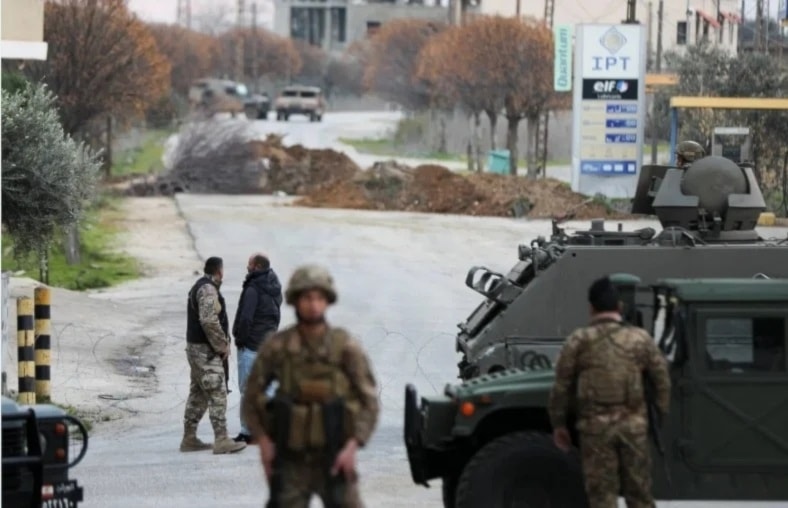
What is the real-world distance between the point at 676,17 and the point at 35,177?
38.2m

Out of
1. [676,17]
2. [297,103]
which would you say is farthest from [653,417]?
[297,103]

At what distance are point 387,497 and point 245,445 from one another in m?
2.73

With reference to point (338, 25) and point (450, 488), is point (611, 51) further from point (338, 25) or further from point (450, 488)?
point (338, 25)

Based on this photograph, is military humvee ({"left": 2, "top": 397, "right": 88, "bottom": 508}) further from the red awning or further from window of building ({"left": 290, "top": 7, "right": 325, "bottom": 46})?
window of building ({"left": 290, "top": 7, "right": 325, "bottom": 46})

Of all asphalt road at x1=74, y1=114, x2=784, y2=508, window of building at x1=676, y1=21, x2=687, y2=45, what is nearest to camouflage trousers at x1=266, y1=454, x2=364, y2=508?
asphalt road at x1=74, y1=114, x2=784, y2=508

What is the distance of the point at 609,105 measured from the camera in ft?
127

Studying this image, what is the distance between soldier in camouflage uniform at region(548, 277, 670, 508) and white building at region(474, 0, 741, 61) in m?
37.9

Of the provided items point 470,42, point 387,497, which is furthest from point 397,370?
point 470,42

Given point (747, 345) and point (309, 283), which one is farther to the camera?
point (747, 345)

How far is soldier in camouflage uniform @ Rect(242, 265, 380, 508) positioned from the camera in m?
7.36

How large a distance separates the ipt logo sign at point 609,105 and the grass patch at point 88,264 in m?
10.8

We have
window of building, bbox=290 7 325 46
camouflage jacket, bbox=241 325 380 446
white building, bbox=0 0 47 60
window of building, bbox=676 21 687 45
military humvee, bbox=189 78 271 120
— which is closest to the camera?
camouflage jacket, bbox=241 325 380 446

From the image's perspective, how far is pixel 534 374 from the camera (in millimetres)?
9508

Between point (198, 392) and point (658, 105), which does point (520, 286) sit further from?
point (658, 105)
